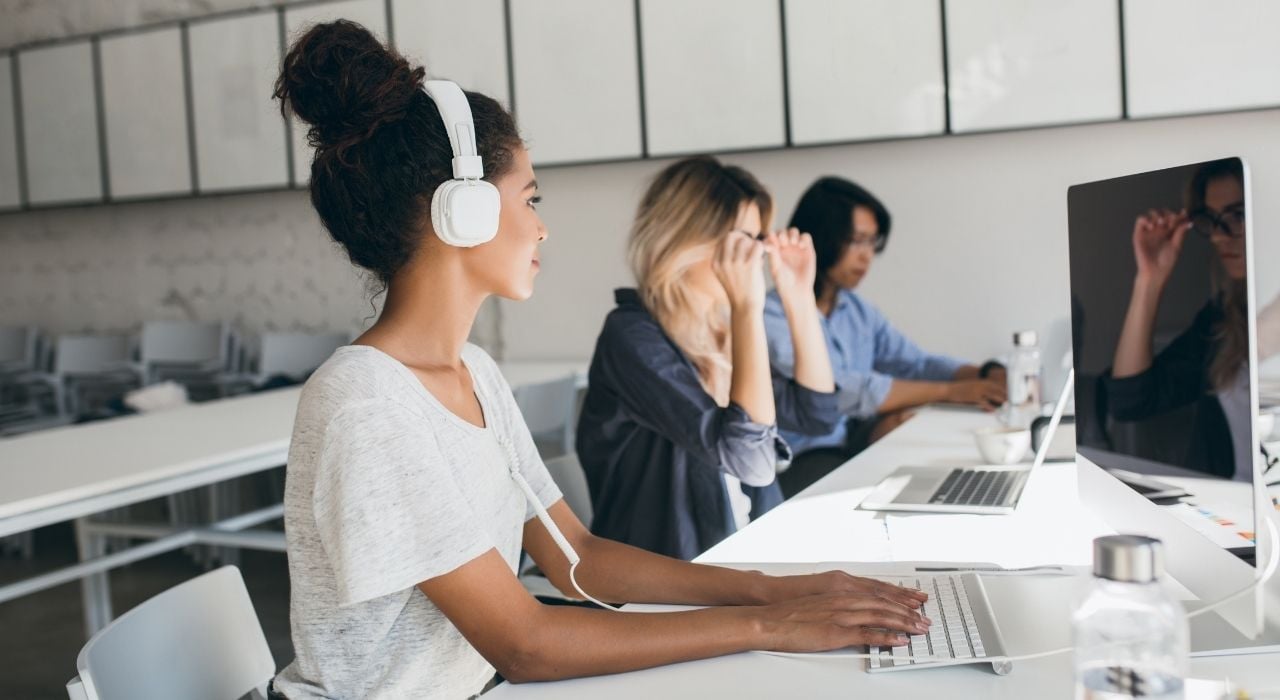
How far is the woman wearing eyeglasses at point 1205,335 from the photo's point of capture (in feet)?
3.11

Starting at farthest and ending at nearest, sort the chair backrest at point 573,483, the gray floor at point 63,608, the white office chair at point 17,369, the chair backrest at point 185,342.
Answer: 1. the chair backrest at point 185,342
2. the white office chair at point 17,369
3. the gray floor at point 63,608
4. the chair backrest at point 573,483

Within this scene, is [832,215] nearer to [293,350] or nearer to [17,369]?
[293,350]

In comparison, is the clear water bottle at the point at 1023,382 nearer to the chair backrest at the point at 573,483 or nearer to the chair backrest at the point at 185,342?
the chair backrest at the point at 573,483

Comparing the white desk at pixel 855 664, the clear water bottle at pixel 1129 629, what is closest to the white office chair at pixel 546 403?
the white desk at pixel 855 664

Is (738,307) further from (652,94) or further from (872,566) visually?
(652,94)

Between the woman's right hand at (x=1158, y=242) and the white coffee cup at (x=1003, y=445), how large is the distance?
1009mm

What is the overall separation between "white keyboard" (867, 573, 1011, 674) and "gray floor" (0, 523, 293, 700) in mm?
2339

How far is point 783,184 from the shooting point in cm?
433

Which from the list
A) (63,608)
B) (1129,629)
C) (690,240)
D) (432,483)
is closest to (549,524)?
(432,483)

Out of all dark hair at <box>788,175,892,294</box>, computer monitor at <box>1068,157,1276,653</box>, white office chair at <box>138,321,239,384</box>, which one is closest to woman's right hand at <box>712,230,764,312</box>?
computer monitor at <box>1068,157,1276,653</box>

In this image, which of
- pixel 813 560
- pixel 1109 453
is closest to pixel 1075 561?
pixel 1109 453

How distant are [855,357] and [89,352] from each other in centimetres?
384

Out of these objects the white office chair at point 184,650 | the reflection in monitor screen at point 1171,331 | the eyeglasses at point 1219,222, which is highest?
the eyeglasses at point 1219,222

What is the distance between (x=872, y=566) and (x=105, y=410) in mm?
3358
